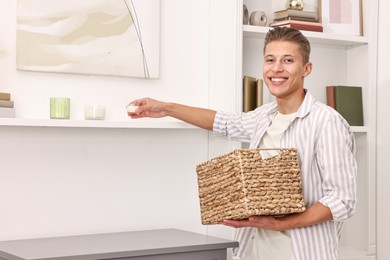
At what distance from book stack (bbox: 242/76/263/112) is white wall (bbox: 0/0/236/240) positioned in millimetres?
107

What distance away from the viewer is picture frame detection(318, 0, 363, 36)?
3.76 metres

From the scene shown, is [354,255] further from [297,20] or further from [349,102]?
[297,20]

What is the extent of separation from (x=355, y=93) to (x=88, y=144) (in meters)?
1.45

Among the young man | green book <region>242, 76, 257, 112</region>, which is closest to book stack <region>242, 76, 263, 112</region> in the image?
green book <region>242, 76, 257, 112</region>

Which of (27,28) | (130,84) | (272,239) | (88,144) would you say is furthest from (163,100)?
(272,239)

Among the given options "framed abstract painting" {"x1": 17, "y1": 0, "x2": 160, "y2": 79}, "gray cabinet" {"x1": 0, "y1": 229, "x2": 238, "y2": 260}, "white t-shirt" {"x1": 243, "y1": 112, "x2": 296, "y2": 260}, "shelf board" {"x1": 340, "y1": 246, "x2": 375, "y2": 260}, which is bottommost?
"shelf board" {"x1": 340, "y1": 246, "x2": 375, "y2": 260}

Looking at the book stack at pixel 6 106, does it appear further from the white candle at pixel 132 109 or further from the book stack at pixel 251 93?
the book stack at pixel 251 93

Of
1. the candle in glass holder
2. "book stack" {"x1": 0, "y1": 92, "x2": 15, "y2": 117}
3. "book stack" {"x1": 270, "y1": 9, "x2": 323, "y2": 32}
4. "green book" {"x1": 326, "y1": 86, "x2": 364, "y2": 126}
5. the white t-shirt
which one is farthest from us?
"green book" {"x1": 326, "y1": 86, "x2": 364, "y2": 126}

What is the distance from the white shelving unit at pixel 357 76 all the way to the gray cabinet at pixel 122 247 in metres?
0.93

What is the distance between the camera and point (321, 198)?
263cm

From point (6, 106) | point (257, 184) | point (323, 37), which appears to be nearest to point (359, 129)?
point (323, 37)

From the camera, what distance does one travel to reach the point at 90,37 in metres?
3.21

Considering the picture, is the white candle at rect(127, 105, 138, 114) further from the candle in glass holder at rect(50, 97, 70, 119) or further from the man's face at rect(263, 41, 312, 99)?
the man's face at rect(263, 41, 312, 99)

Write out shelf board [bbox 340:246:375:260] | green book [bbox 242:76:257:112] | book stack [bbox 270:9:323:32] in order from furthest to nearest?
shelf board [bbox 340:246:375:260] → book stack [bbox 270:9:323:32] → green book [bbox 242:76:257:112]
